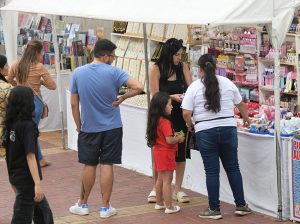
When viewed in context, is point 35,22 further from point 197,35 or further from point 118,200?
point 118,200

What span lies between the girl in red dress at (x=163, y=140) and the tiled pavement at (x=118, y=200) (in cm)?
28

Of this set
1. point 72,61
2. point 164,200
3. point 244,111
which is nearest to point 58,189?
point 164,200

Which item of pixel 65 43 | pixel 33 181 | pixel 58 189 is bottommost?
pixel 58 189

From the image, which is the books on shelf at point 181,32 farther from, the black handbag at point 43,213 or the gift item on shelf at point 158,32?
the black handbag at point 43,213

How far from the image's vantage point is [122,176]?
1067 centimetres

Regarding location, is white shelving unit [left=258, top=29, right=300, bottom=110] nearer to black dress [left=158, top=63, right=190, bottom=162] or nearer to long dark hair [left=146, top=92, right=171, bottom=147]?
black dress [left=158, top=63, right=190, bottom=162]

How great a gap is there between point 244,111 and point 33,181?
2.56 meters

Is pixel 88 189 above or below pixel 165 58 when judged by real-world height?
below

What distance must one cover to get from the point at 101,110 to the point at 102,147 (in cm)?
40

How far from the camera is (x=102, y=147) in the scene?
8484 millimetres

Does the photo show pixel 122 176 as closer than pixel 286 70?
Yes

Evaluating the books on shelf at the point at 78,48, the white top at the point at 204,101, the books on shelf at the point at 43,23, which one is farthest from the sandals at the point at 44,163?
the books on shelf at the point at 43,23

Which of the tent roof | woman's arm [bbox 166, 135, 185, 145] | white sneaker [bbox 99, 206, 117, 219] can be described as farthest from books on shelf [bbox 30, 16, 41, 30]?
woman's arm [bbox 166, 135, 185, 145]

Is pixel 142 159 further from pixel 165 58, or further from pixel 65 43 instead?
pixel 65 43
